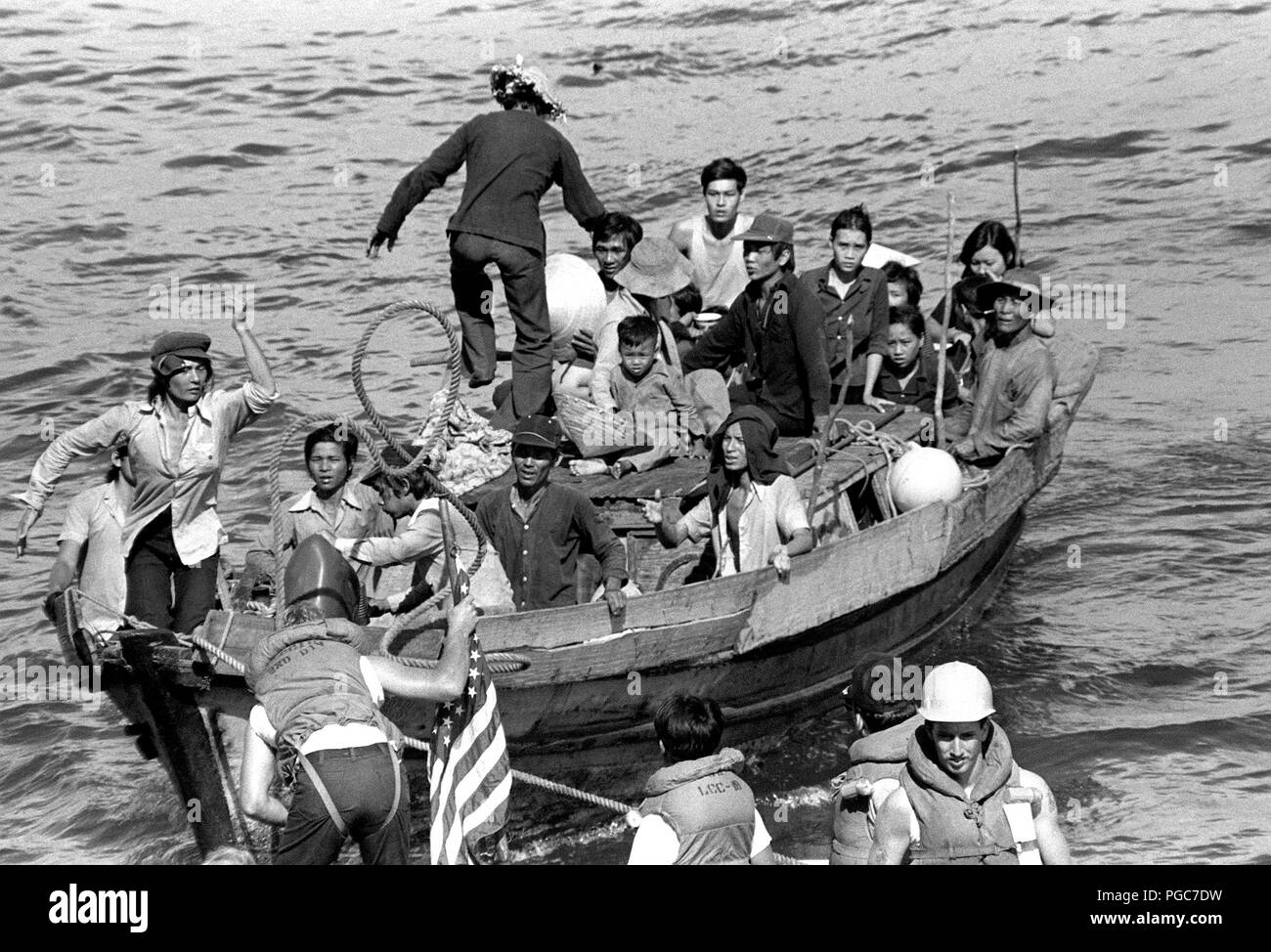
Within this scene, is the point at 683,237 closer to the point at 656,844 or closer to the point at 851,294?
the point at 851,294

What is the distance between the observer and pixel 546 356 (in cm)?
1011

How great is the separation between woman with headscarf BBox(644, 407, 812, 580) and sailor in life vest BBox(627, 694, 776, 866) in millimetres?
2760

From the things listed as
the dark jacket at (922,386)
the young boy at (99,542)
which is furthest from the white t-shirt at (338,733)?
the dark jacket at (922,386)

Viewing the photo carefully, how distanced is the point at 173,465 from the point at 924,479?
13.1ft

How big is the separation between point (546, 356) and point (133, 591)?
108 inches

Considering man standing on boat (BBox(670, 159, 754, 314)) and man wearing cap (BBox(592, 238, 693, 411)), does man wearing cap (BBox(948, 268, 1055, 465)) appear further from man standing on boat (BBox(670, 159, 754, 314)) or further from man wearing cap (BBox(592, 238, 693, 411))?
man wearing cap (BBox(592, 238, 693, 411))

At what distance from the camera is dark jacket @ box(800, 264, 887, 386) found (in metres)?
10.8

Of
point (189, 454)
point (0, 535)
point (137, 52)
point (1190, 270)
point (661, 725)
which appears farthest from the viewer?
point (137, 52)

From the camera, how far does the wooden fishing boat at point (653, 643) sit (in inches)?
315

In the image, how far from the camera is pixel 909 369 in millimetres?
11273

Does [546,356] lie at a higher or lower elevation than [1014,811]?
higher

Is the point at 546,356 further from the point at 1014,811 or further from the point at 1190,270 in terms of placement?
the point at 1190,270

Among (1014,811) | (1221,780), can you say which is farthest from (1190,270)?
(1014,811)

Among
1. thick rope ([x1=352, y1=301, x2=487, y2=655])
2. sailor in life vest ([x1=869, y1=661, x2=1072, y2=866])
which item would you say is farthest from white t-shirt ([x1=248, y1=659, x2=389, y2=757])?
sailor in life vest ([x1=869, y1=661, x2=1072, y2=866])
